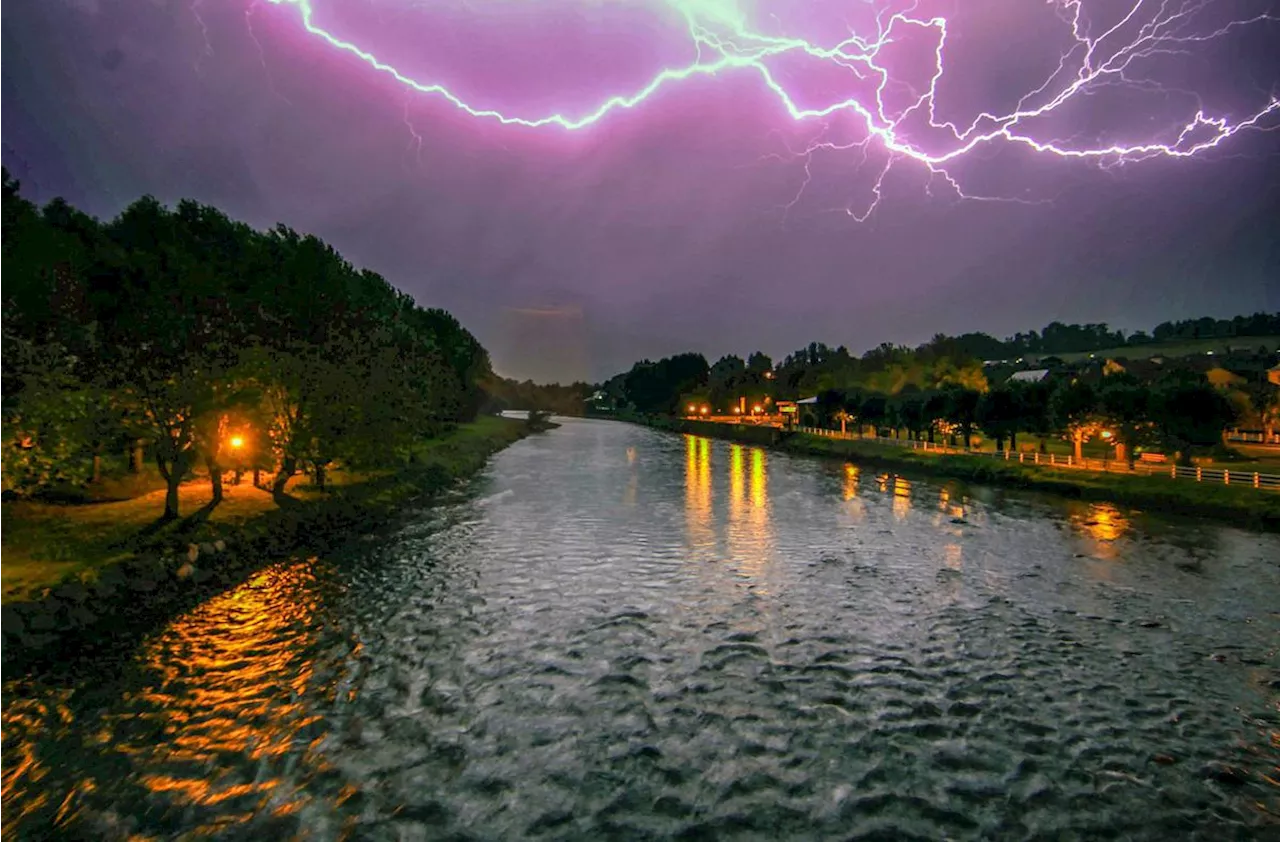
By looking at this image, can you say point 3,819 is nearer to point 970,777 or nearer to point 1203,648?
point 970,777

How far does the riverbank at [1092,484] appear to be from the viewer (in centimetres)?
3712

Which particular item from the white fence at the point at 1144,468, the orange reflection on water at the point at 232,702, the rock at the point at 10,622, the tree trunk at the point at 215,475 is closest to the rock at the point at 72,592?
the rock at the point at 10,622

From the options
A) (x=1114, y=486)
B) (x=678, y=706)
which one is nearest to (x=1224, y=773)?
(x=678, y=706)

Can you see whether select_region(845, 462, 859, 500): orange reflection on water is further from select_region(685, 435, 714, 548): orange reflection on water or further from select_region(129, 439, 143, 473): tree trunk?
select_region(129, 439, 143, 473): tree trunk

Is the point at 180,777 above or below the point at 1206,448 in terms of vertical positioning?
below

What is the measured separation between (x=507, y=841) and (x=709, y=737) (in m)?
4.87

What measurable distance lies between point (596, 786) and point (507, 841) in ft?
6.72

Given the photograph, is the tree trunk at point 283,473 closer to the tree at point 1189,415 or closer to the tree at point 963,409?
the tree at point 1189,415

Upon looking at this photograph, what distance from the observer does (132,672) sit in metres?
16.8

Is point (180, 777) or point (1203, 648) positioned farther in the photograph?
point (1203, 648)

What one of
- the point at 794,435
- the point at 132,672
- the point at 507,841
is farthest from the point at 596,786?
the point at 794,435

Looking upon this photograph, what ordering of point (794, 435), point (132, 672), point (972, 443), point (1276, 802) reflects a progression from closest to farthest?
point (1276, 802), point (132, 672), point (972, 443), point (794, 435)

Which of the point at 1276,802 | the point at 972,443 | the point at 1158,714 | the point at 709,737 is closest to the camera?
the point at 1276,802

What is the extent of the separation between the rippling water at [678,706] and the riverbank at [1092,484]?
35.0ft
